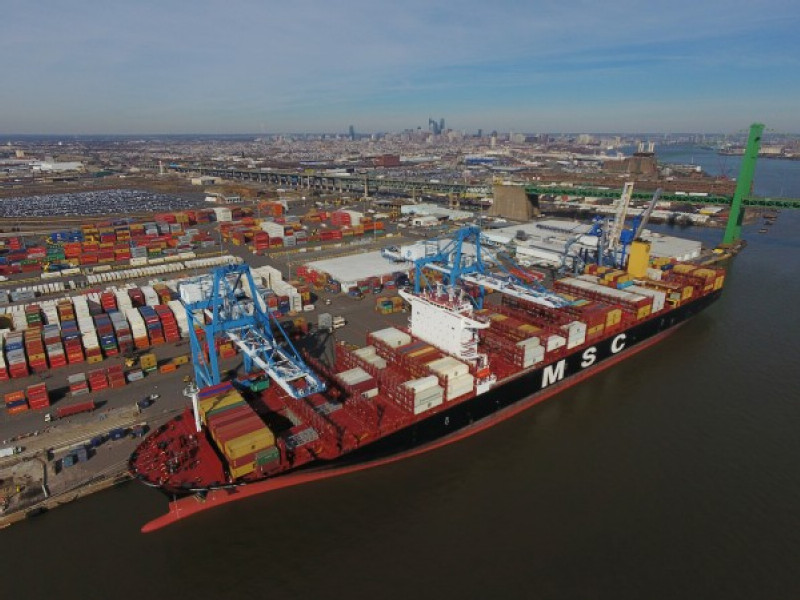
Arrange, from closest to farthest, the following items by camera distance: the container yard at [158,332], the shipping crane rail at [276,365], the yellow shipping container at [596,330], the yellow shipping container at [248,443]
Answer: the yellow shipping container at [248,443]
the shipping crane rail at [276,365]
the container yard at [158,332]
the yellow shipping container at [596,330]

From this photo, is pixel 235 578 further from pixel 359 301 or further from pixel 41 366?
pixel 359 301

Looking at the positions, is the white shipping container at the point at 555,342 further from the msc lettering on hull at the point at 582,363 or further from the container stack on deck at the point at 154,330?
the container stack on deck at the point at 154,330

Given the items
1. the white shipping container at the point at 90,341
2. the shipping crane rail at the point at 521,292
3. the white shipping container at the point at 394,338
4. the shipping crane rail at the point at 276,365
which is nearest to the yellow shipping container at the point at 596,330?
the shipping crane rail at the point at 521,292

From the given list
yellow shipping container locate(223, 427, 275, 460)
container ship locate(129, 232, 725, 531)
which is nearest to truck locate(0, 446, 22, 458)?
container ship locate(129, 232, 725, 531)

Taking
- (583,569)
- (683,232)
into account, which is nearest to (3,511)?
(583,569)

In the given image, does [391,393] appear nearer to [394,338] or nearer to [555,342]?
[394,338]

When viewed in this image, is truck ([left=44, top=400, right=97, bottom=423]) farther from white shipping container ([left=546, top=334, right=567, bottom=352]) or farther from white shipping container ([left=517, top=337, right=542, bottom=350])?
white shipping container ([left=546, top=334, right=567, bottom=352])
